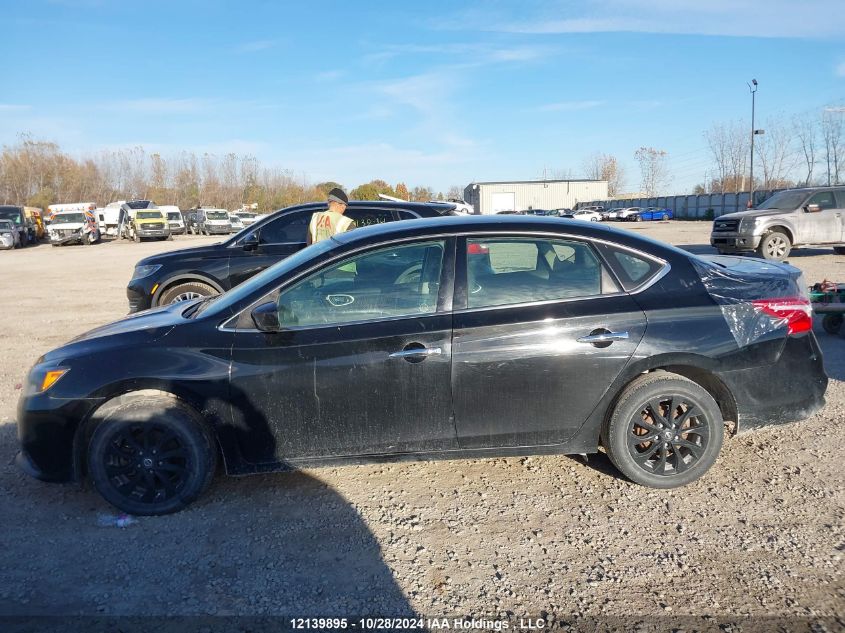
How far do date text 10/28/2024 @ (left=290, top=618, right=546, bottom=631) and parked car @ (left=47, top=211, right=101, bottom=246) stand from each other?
40.7 metres

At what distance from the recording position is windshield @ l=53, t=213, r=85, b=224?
37.2m

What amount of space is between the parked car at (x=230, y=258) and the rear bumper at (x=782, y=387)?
16.4 feet

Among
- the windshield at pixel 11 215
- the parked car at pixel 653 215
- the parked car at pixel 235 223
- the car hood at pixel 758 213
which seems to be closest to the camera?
the car hood at pixel 758 213

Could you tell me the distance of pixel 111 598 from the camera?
9.37 feet

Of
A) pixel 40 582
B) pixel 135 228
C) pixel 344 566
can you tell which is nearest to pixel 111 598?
pixel 40 582

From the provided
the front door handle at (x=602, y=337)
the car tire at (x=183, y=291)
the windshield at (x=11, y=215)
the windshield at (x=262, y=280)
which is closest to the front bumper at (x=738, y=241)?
the car tire at (x=183, y=291)

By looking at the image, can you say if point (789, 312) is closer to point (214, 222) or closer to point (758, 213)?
point (758, 213)

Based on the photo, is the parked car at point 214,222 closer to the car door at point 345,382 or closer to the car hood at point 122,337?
the car hood at point 122,337

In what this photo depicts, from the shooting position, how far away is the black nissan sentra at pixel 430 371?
3.51 meters

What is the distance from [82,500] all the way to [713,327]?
3967mm

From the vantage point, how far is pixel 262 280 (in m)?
3.88

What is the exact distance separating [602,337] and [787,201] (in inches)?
574

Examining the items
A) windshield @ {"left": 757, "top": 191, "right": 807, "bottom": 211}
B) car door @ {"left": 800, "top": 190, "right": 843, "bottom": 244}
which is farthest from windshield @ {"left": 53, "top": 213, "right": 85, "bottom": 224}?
car door @ {"left": 800, "top": 190, "right": 843, "bottom": 244}

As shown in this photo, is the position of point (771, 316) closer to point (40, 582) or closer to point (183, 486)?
point (183, 486)
